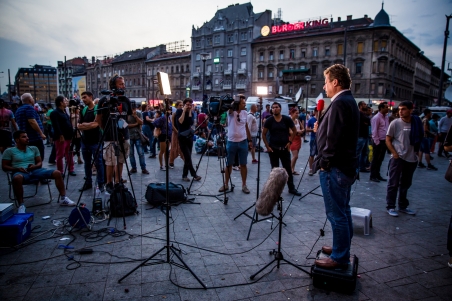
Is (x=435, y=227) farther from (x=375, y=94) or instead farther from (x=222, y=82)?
(x=222, y=82)

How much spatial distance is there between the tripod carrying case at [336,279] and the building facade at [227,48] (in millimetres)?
53015

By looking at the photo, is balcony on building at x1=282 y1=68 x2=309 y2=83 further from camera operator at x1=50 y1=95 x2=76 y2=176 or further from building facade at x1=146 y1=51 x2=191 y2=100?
camera operator at x1=50 y1=95 x2=76 y2=176

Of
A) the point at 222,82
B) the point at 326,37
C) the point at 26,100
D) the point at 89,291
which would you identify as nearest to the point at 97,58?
the point at 222,82

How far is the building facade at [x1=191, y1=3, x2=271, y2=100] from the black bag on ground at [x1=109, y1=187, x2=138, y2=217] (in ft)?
167

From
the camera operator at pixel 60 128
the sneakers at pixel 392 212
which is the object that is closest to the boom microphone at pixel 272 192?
the sneakers at pixel 392 212

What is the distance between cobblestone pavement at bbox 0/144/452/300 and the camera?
2.75 metres

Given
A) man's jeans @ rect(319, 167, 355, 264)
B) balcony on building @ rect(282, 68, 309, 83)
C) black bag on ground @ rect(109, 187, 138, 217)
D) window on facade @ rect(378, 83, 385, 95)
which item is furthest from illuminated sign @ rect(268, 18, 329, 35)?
man's jeans @ rect(319, 167, 355, 264)

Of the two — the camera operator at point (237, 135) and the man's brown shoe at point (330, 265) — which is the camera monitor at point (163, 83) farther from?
the man's brown shoe at point (330, 265)

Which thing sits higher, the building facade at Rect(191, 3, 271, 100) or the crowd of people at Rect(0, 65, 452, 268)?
the building facade at Rect(191, 3, 271, 100)

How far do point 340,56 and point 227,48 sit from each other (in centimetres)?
2320

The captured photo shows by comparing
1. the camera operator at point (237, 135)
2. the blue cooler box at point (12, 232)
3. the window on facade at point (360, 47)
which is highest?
the window on facade at point (360, 47)

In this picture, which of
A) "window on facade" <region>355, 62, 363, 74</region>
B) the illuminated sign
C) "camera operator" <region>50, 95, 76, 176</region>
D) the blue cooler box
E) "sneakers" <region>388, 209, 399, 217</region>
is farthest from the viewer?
the illuminated sign

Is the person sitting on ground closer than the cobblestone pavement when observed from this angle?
No

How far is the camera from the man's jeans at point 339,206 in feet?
9.25
